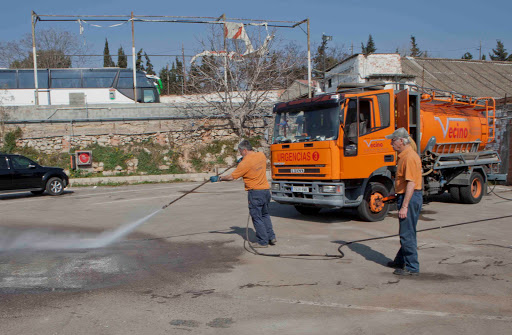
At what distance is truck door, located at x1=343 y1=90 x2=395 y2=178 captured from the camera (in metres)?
10.1

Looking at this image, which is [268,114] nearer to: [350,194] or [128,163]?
[128,163]

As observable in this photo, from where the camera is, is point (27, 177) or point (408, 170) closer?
point (408, 170)

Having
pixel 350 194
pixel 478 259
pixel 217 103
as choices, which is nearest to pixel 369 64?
pixel 217 103

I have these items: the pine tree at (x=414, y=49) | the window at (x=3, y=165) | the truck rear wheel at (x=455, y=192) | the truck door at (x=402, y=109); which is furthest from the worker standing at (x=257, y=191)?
the pine tree at (x=414, y=49)

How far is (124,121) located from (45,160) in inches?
188

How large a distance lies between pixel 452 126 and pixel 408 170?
7522 millimetres

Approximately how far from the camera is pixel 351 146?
1005cm

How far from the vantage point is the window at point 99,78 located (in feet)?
95.3

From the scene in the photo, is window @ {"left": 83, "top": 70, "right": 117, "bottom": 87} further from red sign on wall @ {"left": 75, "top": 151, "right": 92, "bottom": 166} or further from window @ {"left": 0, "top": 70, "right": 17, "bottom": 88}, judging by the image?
red sign on wall @ {"left": 75, "top": 151, "right": 92, "bottom": 166}

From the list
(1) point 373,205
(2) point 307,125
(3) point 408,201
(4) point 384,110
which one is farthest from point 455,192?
(3) point 408,201

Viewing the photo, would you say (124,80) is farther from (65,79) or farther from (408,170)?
(408,170)

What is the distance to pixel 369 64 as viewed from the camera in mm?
34875

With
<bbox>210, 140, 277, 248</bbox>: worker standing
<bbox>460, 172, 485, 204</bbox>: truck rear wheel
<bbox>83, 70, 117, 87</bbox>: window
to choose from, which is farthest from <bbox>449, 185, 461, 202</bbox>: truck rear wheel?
<bbox>83, 70, 117, 87</bbox>: window

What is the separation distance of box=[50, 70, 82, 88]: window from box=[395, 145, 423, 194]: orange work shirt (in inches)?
1058
